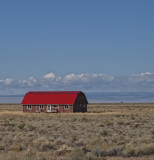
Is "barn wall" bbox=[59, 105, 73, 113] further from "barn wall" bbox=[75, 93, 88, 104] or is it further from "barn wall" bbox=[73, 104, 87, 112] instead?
"barn wall" bbox=[75, 93, 88, 104]

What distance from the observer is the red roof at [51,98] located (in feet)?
216

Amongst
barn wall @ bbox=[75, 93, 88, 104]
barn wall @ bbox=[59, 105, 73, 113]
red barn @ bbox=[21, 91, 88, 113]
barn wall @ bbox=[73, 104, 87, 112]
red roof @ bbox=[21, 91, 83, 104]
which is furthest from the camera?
barn wall @ bbox=[75, 93, 88, 104]

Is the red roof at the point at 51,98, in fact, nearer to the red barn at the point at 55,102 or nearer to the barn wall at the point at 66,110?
the red barn at the point at 55,102

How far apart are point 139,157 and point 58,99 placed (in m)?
51.3

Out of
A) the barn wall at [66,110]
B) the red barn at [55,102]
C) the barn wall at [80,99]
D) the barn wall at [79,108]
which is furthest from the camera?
the barn wall at [80,99]

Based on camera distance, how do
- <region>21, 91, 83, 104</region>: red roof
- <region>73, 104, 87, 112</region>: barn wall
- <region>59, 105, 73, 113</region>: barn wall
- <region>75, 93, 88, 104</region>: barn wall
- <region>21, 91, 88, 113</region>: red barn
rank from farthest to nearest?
1. <region>75, 93, 88, 104</region>: barn wall
2. <region>73, 104, 87, 112</region>: barn wall
3. <region>21, 91, 83, 104</region>: red roof
4. <region>21, 91, 88, 113</region>: red barn
5. <region>59, 105, 73, 113</region>: barn wall

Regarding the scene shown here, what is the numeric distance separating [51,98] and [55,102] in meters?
1.46

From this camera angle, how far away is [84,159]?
45.5 ft

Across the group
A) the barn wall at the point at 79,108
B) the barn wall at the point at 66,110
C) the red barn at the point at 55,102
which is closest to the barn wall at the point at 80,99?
the red barn at the point at 55,102

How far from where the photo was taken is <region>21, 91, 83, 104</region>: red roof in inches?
2589

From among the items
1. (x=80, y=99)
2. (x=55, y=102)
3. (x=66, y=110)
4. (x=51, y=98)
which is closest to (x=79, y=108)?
(x=80, y=99)

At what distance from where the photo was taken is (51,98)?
6700cm

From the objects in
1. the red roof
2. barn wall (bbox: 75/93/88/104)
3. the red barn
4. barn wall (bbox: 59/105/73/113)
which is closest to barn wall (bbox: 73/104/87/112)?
the red barn

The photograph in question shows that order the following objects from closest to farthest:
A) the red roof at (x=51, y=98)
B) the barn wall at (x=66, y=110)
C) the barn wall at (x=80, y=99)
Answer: the barn wall at (x=66, y=110) → the red roof at (x=51, y=98) → the barn wall at (x=80, y=99)
